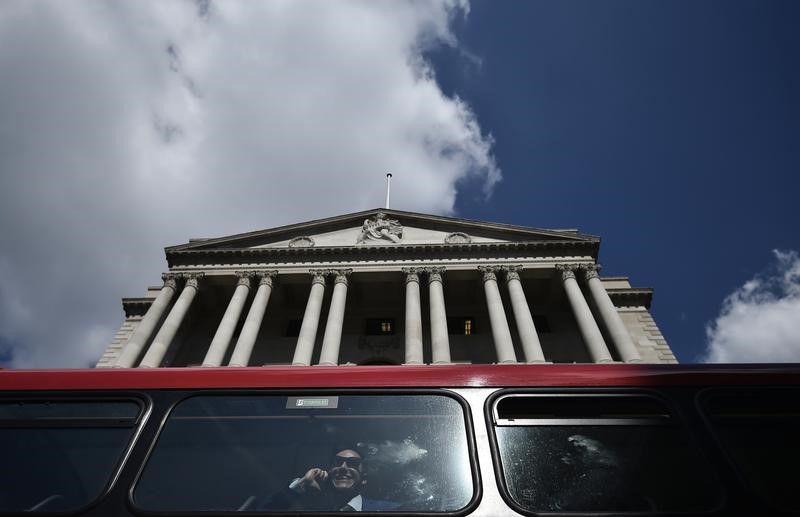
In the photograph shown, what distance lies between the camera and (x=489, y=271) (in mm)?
23547

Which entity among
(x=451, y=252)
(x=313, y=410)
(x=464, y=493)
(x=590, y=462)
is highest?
(x=451, y=252)

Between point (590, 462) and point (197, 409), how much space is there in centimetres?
375

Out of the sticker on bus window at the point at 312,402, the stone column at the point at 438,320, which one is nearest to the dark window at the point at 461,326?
the stone column at the point at 438,320

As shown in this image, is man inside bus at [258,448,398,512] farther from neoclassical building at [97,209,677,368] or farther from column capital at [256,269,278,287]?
column capital at [256,269,278,287]

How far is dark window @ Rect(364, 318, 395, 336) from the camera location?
25234mm

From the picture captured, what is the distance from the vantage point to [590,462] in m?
3.80

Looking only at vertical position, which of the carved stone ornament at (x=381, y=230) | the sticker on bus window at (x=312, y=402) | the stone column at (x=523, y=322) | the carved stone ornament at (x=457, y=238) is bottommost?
the sticker on bus window at (x=312, y=402)

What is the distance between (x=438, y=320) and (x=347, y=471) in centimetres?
1744

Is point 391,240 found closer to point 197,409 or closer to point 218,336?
point 218,336

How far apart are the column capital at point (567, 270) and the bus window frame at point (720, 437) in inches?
771

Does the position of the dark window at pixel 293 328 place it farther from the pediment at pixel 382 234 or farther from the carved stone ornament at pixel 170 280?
the carved stone ornament at pixel 170 280

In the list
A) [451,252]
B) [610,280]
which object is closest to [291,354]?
[451,252]

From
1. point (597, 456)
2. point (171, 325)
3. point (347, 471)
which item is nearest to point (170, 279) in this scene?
point (171, 325)

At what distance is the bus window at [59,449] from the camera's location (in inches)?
147
